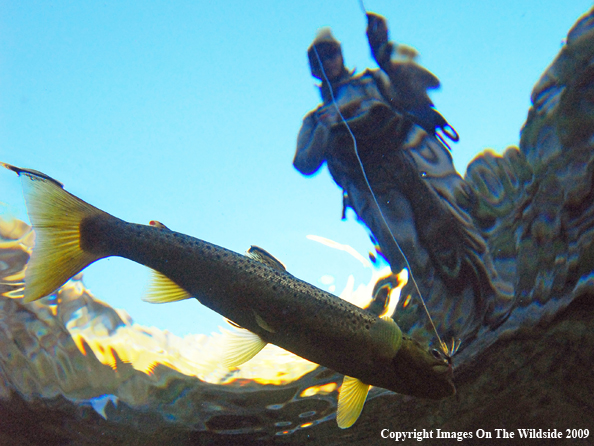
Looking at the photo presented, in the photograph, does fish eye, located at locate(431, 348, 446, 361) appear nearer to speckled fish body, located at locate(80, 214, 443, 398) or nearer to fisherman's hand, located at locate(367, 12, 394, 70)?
speckled fish body, located at locate(80, 214, 443, 398)

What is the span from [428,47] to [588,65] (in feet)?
8.40

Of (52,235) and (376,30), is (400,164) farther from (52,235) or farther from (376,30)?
(52,235)

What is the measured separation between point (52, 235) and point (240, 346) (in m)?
1.75

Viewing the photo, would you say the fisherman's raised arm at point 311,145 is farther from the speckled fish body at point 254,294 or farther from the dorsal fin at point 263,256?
the speckled fish body at point 254,294

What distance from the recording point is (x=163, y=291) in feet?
8.86

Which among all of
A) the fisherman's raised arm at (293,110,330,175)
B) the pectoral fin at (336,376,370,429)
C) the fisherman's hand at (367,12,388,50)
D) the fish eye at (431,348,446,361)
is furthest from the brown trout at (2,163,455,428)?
the fisherman's hand at (367,12,388,50)

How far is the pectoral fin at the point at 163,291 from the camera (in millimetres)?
2676

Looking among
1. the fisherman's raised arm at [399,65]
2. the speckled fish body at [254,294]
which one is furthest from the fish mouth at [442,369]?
the fisherman's raised arm at [399,65]

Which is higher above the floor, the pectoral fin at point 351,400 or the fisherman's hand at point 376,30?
the fisherman's hand at point 376,30

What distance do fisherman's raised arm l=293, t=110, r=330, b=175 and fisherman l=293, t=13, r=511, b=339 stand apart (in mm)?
15

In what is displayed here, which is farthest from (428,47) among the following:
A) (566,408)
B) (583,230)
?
(566,408)

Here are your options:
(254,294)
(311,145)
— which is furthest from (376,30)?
(254,294)

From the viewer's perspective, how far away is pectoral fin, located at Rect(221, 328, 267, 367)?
2.79 meters

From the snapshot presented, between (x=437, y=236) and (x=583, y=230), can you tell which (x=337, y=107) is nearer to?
(x=437, y=236)
